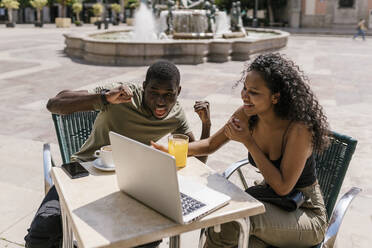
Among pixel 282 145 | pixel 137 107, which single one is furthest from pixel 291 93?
pixel 137 107

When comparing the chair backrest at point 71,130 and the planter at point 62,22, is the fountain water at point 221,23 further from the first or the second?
the planter at point 62,22

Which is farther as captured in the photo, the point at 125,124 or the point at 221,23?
the point at 221,23

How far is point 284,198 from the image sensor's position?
6.89 feet

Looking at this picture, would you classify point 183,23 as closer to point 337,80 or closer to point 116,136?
point 337,80

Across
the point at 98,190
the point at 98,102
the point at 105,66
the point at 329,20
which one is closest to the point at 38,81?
the point at 105,66

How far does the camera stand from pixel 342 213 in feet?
6.98

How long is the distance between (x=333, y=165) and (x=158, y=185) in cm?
143

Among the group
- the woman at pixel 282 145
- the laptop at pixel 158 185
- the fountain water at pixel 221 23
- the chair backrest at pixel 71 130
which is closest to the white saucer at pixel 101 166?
the laptop at pixel 158 185

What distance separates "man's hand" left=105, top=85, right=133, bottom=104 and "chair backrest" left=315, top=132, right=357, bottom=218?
49.3 inches

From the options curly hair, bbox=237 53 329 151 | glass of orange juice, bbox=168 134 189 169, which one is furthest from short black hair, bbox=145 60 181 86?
curly hair, bbox=237 53 329 151

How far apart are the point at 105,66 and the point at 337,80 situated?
654 centimetres

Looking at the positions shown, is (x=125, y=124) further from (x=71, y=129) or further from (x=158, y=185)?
→ (x=158, y=185)

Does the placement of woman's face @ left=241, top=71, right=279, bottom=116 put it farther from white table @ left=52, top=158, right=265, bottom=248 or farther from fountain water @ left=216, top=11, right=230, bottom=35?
fountain water @ left=216, top=11, right=230, bottom=35

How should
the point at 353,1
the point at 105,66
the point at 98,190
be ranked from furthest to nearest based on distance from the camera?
the point at 353,1 → the point at 105,66 → the point at 98,190
